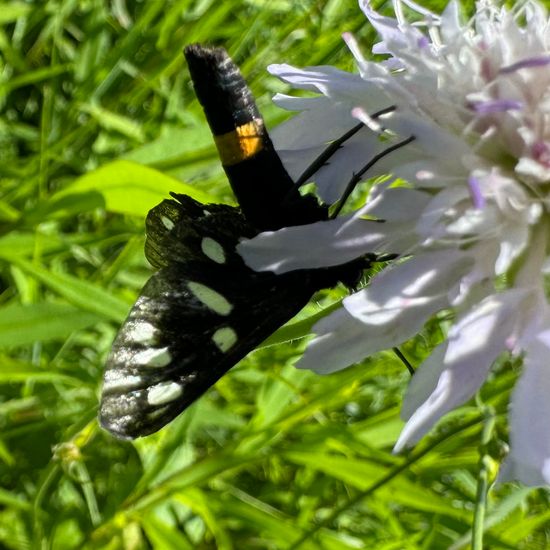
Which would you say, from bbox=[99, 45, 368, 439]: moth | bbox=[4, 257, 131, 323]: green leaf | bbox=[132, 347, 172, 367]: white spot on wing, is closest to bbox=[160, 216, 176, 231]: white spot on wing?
bbox=[99, 45, 368, 439]: moth

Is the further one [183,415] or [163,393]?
[183,415]

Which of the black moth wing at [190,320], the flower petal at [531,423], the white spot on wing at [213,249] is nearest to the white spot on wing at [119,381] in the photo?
the black moth wing at [190,320]

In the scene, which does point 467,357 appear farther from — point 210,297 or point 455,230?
point 210,297

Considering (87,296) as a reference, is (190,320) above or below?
above

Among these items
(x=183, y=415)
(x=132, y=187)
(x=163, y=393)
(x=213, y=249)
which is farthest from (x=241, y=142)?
(x=183, y=415)

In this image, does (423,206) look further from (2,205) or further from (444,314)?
(2,205)

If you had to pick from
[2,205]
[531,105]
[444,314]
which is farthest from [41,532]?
[531,105]

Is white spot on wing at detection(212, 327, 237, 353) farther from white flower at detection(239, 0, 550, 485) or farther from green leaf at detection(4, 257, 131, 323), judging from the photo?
green leaf at detection(4, 257, 131, 323)
